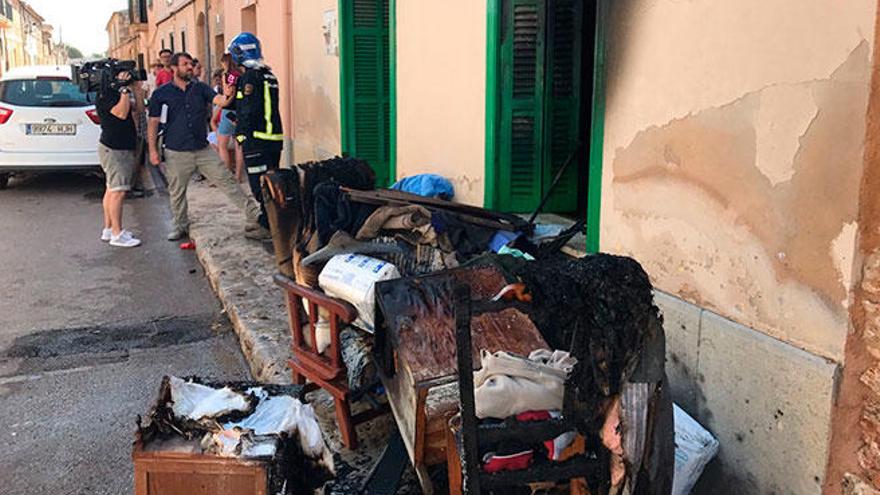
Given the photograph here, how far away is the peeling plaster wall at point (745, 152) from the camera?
2420mm

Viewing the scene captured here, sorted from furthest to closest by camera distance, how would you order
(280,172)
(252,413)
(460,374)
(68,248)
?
(68,248)
(280,172)
(252,413)
(460,374)

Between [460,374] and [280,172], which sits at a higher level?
[280,172]

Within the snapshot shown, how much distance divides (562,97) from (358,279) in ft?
6.02

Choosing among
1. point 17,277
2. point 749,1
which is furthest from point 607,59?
point 17,277

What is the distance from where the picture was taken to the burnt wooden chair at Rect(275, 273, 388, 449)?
341 centimetres

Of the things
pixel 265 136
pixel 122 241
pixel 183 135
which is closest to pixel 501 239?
pixel 265 136

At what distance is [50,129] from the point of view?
1089 cm

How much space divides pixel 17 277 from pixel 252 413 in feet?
15.6

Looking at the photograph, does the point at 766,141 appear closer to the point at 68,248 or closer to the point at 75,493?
the point at 75,493

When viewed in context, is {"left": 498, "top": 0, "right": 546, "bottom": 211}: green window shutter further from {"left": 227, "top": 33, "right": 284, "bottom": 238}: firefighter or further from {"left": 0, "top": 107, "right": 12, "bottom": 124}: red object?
{"left": 0, "top": 107, "right": 12, "bottom": 124}: red object

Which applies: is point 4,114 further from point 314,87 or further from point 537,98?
point 537,98

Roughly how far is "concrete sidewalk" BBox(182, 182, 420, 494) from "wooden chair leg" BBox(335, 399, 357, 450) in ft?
0.13

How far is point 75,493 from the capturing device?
3.35 metres

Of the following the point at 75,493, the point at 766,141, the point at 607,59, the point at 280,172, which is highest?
the point at 607,59
